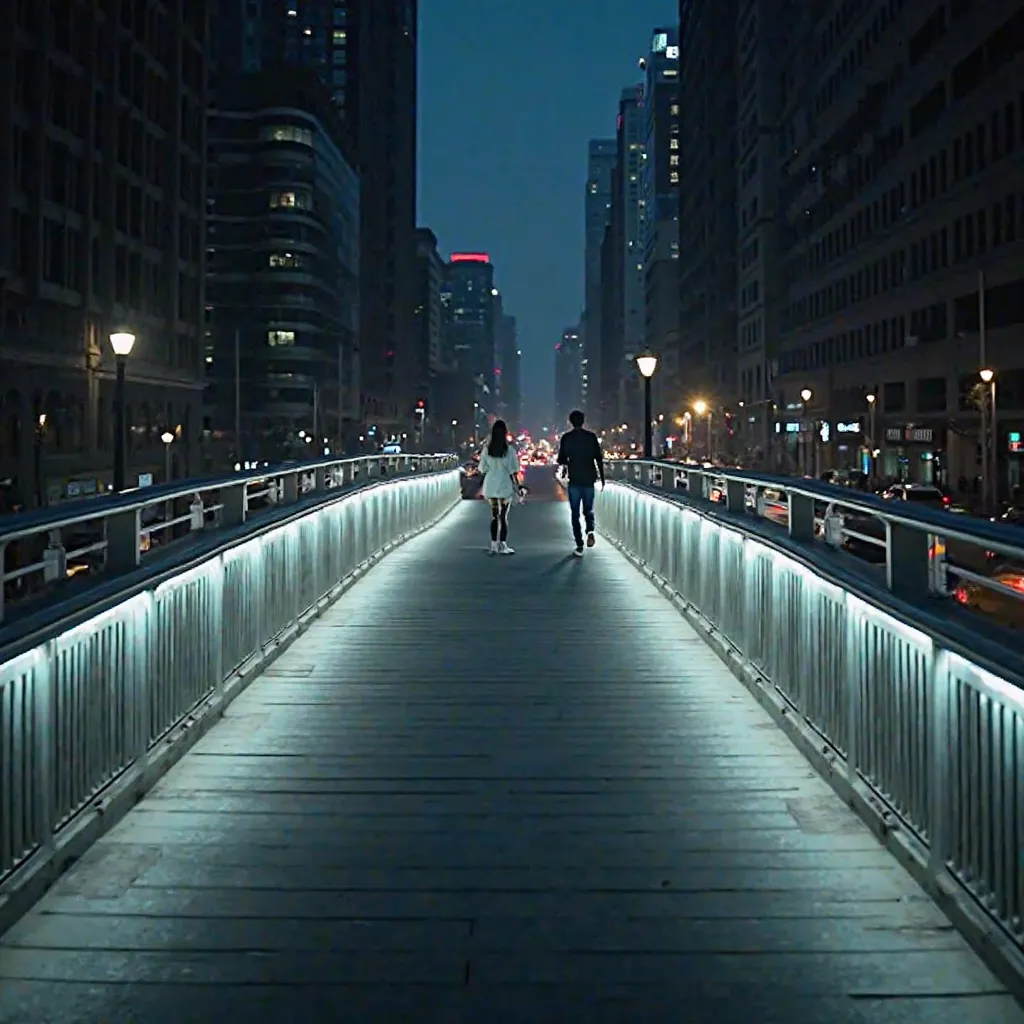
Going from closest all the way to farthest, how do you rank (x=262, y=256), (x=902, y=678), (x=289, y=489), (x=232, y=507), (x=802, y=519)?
1. (x=902, y=678)
2. (x=802, y=519)
3. (x=232, y=507)
4. (x=289, y=489)
5. (x=262, y=256)

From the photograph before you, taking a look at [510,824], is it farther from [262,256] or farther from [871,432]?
[262,256]

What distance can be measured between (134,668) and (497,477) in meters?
13.1

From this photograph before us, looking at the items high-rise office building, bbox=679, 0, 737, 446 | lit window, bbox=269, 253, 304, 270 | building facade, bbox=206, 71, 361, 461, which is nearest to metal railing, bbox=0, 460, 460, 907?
high-rise office building, bbox=679, 0, 737, 446

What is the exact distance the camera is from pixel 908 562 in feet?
23.3

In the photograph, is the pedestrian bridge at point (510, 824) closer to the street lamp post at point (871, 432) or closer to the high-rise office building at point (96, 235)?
the high-rise office building at point (96, 235)

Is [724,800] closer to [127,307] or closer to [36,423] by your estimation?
[36,423]

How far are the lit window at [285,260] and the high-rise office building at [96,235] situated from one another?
3774 centimetres

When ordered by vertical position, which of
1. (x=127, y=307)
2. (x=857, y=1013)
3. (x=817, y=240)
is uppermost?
(x=817, y=240)

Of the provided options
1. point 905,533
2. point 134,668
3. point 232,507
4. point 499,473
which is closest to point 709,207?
point 499,473

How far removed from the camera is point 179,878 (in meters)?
5.94

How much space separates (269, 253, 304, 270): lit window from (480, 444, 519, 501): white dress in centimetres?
11198

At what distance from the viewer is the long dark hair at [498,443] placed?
19750 mm

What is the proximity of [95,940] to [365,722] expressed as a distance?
12.8 feet

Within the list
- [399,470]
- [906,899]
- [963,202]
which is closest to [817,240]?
[963,202]
